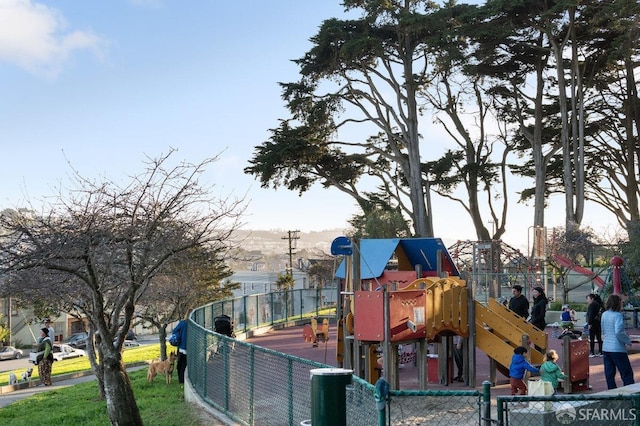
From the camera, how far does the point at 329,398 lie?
675cm

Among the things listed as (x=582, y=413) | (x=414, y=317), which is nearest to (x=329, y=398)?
(x=582, y=413)

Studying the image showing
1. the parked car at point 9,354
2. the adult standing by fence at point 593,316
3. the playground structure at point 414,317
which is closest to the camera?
the playground structure at point 414,317

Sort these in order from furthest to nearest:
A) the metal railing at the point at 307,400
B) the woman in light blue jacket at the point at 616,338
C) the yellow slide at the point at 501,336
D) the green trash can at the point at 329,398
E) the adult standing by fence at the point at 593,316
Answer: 1. the adult standing by fence at the point at 593,316
2. the yellow slide at the point at 501,336
3. the woman in light blue jacket at the point at 616,338
4. the green trash can at the point at 329,398
5. the metal railing at the point at 307,400

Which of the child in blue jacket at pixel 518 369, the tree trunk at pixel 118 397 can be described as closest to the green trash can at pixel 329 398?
the child in blue jacket at pixel 518 369

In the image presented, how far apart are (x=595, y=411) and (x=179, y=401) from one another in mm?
10277

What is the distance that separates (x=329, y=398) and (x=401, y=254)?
9143 mm

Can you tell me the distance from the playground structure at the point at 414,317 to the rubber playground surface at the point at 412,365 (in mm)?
348

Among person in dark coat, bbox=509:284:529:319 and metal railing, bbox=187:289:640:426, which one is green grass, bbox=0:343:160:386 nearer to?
metal railing, bbox=187:289:640:426

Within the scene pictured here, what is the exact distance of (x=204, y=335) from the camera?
13.3m

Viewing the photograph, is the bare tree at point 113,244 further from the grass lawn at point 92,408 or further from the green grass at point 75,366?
the green grass at point 75,366

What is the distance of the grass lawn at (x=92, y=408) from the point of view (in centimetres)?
1358

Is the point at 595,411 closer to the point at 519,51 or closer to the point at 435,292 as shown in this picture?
the point at 435,292

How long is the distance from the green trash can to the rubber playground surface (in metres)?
6.82

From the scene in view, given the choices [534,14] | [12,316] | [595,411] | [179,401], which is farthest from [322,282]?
[595,411]
